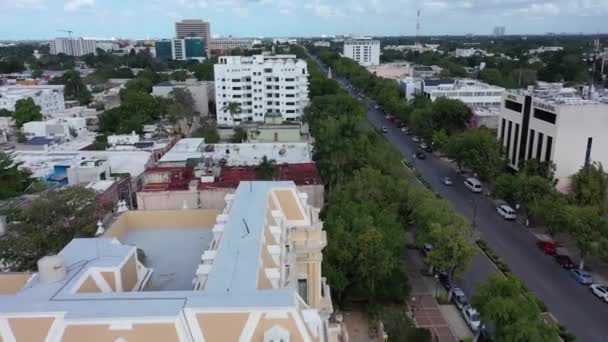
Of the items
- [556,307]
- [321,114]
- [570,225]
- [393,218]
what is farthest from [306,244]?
[321,114]

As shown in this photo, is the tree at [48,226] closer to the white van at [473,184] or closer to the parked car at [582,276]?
the parked car at [582,276]

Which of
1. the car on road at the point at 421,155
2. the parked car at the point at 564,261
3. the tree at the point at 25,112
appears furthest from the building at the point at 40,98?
the parked car at the point at 564,261

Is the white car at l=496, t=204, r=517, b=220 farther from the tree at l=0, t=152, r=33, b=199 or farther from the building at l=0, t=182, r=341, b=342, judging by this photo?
the tree at l=0, t=152, r=33, b=199

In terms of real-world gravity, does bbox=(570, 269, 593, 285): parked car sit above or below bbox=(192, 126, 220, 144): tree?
below

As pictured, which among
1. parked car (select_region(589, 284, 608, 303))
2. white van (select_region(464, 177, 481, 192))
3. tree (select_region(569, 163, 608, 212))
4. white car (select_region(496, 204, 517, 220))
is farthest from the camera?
white van (select_region(464, 177, 481, 192))

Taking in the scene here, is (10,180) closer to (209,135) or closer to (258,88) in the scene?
(209,135)

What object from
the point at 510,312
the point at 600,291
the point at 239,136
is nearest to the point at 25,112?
the point at 239,136

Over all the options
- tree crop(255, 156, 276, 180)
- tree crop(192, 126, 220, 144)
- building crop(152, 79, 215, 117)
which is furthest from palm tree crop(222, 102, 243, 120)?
tree crop(255, 156, 276, 180)
